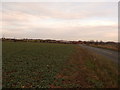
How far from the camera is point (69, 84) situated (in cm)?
837

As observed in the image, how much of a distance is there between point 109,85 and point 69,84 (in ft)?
6.91

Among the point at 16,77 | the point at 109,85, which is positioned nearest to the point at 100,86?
the point at 109,85

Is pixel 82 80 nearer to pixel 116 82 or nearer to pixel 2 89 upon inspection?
pixel 116 82

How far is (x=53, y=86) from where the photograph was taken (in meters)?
7.91

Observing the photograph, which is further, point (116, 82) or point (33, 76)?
point (33, 76)

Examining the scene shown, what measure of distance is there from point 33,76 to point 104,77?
4470 millimetres

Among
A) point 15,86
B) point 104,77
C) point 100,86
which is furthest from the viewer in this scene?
point 104,77

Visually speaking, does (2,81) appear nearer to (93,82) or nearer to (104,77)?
(93,82)

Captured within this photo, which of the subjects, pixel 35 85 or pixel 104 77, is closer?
pixel 35 85

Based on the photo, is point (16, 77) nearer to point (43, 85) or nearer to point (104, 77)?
point (43, 85)

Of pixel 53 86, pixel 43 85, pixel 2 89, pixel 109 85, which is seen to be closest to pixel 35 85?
pixel 43 85

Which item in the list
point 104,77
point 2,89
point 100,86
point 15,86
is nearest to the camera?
point 2,89

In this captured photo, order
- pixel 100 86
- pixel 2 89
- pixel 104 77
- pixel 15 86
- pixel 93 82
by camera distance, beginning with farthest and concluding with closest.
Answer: pixel 104 77 < pixel 93 82 < pixel 100 86 < pixel 15 86 < pixel 2 89

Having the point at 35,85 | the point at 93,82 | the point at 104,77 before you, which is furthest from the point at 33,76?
the point at 104,77
